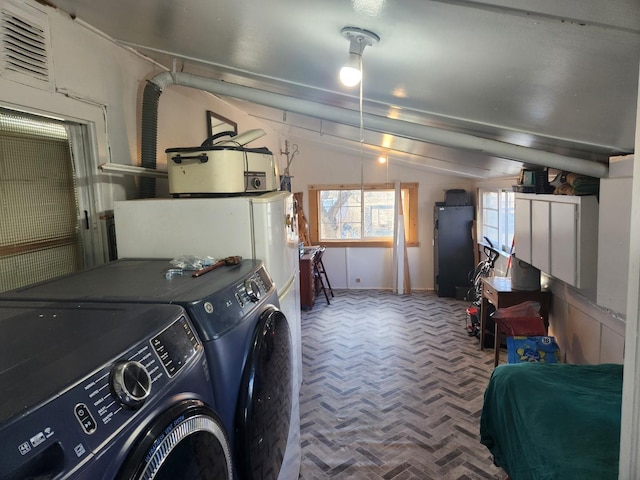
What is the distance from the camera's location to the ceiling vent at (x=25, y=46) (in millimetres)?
1372

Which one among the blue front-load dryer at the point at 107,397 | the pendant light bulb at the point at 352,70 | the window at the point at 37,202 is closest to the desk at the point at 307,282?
the window at the point at 37,202

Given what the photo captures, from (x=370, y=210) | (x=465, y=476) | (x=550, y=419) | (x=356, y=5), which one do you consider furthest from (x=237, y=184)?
(x=370, y=210)

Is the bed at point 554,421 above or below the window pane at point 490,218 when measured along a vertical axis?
below

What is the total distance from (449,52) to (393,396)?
2.68 metres

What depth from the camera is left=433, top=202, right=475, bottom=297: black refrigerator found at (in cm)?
584

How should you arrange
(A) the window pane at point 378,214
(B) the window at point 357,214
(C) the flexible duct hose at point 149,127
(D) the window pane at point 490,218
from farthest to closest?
(A) the window pane at point 378,214 < (B) the window at point 357,214 < (D) the window pane at point 490,218 < (C) the flexible duct hose at point 149,127

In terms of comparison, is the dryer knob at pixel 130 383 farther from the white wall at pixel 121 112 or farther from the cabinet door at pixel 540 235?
the cabinet door at pixel 540 235

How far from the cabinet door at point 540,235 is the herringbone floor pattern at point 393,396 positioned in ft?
3.63

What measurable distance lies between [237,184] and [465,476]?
1.96 meters

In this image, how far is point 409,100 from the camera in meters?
1.79

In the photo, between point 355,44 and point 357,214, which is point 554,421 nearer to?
point 355,44

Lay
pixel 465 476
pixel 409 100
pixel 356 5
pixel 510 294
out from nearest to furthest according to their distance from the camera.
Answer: pixel 356 5 → pixel 409 100 → pixel 465 476 → pixel 510 294

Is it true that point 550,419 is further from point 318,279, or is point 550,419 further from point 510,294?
point 318,279

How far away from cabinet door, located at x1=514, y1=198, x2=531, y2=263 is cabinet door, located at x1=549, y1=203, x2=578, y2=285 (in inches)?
16.5
